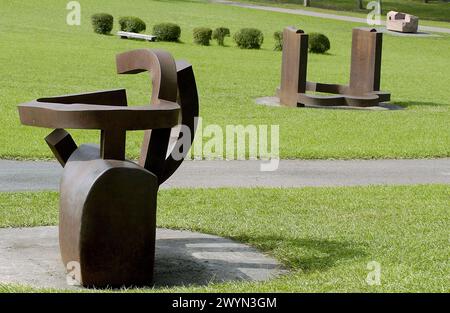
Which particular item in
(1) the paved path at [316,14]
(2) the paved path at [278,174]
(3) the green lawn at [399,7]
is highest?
(3) the green lawn at [399,7]

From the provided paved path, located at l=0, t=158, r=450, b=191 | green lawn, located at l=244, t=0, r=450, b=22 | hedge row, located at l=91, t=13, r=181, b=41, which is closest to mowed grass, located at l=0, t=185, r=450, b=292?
paved path, located at l=0, t=158, r=450, b=191

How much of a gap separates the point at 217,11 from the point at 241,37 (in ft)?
46.4

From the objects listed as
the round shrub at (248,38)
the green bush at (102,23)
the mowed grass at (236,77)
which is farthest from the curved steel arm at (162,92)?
the green bush at (102,23)

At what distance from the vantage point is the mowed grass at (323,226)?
8672 millimetres

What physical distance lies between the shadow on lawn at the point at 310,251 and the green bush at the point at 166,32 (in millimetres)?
29687

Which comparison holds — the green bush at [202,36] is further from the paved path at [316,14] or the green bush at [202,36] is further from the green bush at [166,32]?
the paved path at [316,14]

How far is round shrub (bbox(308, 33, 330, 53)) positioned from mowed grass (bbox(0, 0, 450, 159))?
1.16ft

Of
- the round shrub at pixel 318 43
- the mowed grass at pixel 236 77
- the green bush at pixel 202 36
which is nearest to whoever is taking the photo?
the mowed grass at pixel 236 77

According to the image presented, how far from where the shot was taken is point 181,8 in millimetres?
54125

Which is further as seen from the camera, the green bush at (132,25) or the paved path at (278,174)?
the green bush at (132,25)

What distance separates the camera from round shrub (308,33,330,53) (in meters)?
38.5

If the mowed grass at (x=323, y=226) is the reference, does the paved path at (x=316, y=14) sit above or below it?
above

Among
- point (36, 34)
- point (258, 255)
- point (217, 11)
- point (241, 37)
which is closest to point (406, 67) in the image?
point (241, 37)

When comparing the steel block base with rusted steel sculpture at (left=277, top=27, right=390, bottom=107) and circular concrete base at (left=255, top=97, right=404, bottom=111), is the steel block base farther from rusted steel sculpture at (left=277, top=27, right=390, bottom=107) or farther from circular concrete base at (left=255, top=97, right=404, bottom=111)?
circular concrete base at (left=255, top=97, right=404, bottom=111)
